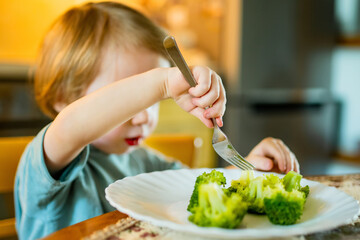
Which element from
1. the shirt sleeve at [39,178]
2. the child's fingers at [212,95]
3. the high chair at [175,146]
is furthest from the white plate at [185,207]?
the high chair at [175,146]

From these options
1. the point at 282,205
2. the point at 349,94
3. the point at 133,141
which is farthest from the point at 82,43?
the point at 349,94

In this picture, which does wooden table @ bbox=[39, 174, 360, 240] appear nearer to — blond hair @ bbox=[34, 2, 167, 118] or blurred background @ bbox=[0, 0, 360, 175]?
blond hair @ bbox=[34, 2, 167, 118]

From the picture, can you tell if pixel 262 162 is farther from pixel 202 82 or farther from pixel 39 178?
pixel 39 178

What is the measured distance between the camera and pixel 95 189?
99cm

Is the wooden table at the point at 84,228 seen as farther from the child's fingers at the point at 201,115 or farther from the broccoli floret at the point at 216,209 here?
the child's fingers at the point at 201,115

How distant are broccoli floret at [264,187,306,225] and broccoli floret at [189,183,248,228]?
0.03 meters

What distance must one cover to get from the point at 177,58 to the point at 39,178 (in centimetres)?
37

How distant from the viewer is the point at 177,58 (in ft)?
1.99

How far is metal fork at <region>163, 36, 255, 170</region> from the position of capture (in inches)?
23.7

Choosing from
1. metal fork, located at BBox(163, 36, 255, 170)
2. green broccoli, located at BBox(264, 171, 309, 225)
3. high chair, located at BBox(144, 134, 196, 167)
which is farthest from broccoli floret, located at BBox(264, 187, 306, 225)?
high chair, located at BBox(144, 134, 196, 167)

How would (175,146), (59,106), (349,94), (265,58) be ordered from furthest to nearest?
(349,94), (265,58), (175,146), (59,106)

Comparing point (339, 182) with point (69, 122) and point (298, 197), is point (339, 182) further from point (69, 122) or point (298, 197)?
point (69, 122)

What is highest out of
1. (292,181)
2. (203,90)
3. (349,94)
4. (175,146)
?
(203,90)

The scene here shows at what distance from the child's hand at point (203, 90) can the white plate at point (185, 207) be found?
4.2 inches
